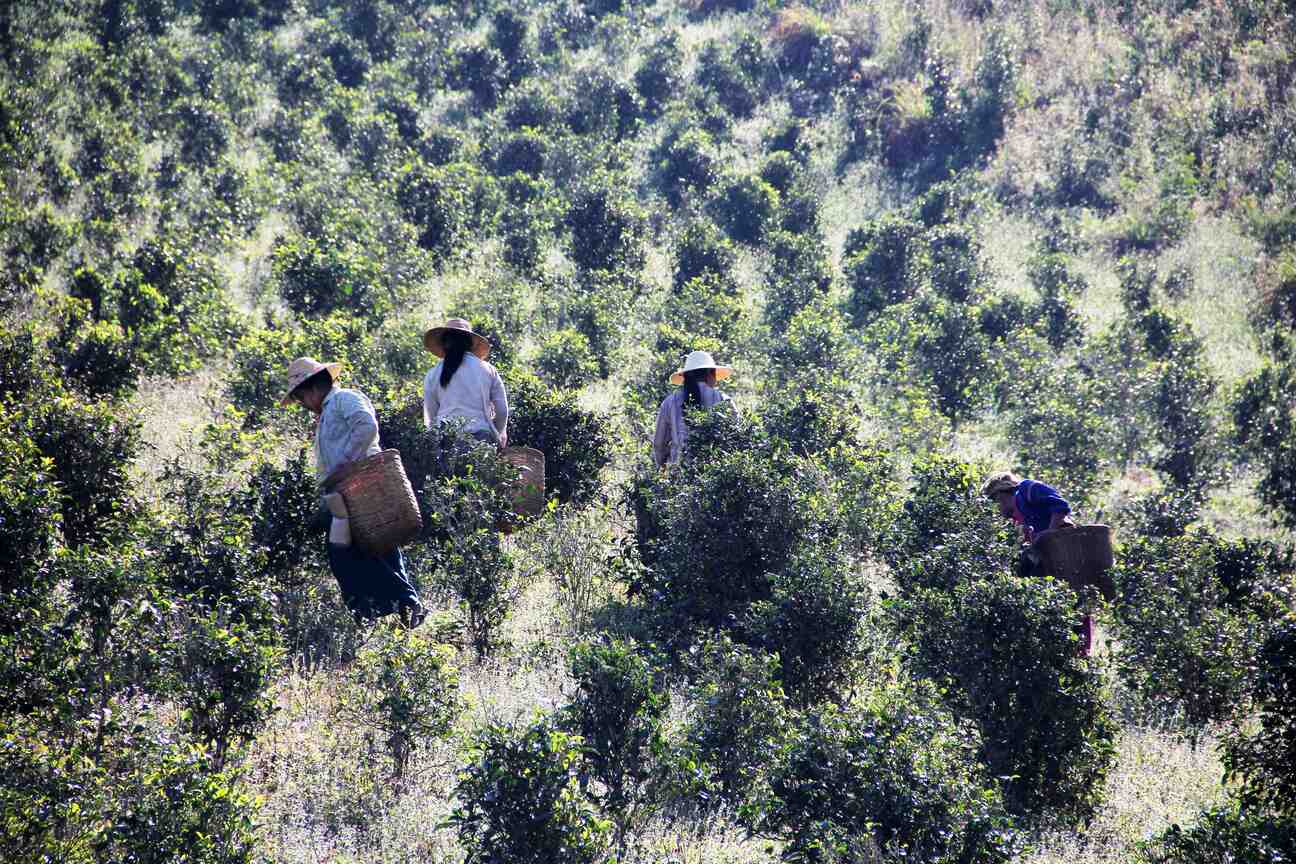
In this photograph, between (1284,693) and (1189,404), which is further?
(1189,404)

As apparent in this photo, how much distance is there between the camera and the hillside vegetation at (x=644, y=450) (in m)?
4.32

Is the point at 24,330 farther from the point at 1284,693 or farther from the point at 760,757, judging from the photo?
the point at 1284,693

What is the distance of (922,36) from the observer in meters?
26.8

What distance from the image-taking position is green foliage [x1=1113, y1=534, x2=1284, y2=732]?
20.2 feet

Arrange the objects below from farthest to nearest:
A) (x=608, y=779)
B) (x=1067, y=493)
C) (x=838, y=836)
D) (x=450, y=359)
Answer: (x=1067, y=493), (x=450, y=359), (x=608, y=779), (x=838, y=836)

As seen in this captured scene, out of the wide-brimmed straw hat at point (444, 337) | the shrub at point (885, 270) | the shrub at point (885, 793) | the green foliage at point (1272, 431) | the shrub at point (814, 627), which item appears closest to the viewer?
the shrub at point (885, 793)

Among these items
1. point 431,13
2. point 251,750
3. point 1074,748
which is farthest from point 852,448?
point 431,13

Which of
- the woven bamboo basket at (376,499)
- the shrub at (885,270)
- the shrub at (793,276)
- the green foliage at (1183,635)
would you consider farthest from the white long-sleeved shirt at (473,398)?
the shrub at (885,270)

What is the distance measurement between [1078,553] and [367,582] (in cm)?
431

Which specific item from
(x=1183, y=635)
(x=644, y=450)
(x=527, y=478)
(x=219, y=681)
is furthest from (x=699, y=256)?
(x=219, y=681)

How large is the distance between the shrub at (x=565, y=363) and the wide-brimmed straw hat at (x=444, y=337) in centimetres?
326

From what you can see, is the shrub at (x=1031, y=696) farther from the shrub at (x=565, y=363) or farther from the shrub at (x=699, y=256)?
the shrub at (x=699, y=256)

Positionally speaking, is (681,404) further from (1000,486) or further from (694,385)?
(1000,486)

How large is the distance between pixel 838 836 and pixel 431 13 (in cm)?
2803
